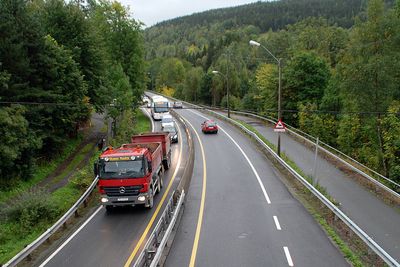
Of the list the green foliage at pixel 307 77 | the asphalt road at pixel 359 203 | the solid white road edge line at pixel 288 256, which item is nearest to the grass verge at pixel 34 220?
the solid white road edge line at pixel 288 256

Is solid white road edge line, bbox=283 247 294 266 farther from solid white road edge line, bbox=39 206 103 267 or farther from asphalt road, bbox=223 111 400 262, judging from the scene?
solid white road edge line, bbox=39 206 103 267

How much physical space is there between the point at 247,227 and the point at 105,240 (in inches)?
232

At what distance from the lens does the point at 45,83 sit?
32.4m

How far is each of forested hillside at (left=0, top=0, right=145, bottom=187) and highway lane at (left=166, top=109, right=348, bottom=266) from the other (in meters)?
12.5

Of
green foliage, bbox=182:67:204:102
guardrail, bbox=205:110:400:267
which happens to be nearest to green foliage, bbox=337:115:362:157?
guardrail, bbox=205:110:400:267

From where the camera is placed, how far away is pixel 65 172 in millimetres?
32188

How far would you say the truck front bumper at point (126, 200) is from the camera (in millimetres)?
18547

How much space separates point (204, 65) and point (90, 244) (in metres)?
143

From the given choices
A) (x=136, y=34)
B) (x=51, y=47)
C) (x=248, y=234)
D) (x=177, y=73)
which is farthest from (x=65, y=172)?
(x=177, y=73)

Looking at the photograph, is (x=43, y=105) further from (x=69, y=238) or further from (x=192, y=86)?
(x=192, y=86)

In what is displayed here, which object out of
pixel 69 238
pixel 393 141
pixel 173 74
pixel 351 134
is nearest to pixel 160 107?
pixel 351 134

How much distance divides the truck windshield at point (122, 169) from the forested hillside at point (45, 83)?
9264 millimetres

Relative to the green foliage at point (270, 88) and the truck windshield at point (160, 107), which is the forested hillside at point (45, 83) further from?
the green foliage at point (270, 88)

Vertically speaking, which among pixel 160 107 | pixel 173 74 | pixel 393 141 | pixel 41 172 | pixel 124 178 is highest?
pixel 173 74
